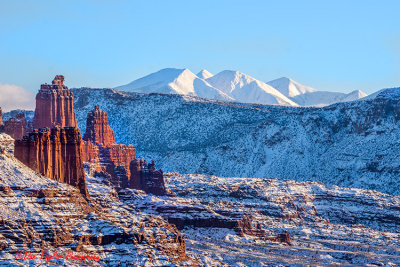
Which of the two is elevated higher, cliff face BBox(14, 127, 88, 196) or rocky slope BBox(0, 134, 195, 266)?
cliff face BBox(14, 127, 88, 196)

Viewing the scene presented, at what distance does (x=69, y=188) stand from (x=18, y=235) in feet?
57.5

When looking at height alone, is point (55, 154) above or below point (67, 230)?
above

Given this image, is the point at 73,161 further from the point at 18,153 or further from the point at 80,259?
the point at 80,259

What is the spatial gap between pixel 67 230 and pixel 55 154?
35723 millimetres

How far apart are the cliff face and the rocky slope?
630 inches

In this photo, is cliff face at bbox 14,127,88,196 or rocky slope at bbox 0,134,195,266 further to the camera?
cliff face at bbox 14,127,88,196

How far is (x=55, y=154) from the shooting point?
172875mm

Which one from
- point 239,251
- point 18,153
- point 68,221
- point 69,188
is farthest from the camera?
point 239,251

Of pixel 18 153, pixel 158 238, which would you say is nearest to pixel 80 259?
pixel 158 238

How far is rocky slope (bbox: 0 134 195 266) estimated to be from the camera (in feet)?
439

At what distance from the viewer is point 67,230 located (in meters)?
138

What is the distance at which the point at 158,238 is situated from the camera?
146 m

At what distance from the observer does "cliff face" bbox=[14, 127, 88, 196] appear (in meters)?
170

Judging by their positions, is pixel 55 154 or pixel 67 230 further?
pixel 55 154
